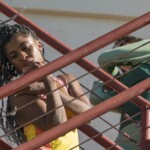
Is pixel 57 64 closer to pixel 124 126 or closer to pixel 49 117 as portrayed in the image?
pixel 49 117

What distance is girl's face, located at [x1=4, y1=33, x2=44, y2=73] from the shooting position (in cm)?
617

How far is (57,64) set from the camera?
17.0ft

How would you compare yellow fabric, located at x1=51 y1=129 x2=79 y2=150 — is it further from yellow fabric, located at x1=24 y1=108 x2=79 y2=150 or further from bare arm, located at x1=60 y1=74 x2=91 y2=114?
bare arm, located at x1=60 y1=74 x2=91 y2=114

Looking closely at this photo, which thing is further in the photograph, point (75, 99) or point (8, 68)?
point (8, 68)

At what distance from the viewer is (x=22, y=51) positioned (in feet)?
20.4

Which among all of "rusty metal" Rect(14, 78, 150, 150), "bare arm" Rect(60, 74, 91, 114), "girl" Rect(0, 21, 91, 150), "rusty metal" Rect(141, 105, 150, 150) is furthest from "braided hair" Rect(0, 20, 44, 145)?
"rusty metal" Rect(14, 78, 150, 150)

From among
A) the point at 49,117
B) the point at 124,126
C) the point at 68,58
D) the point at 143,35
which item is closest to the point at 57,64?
the point at 68,58

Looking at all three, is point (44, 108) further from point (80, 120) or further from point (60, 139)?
point (80, 120)

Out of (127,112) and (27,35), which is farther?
(127,112)

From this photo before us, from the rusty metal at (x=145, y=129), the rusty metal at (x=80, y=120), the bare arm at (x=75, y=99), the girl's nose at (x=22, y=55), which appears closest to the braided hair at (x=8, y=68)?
the girl's nose at (x=22, y=55)

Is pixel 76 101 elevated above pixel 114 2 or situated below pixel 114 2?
above

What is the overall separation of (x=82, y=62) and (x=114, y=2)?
11.3 ft

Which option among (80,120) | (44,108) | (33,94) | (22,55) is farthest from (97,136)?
(80,120)

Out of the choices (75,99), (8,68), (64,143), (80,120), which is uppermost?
(80,120)
